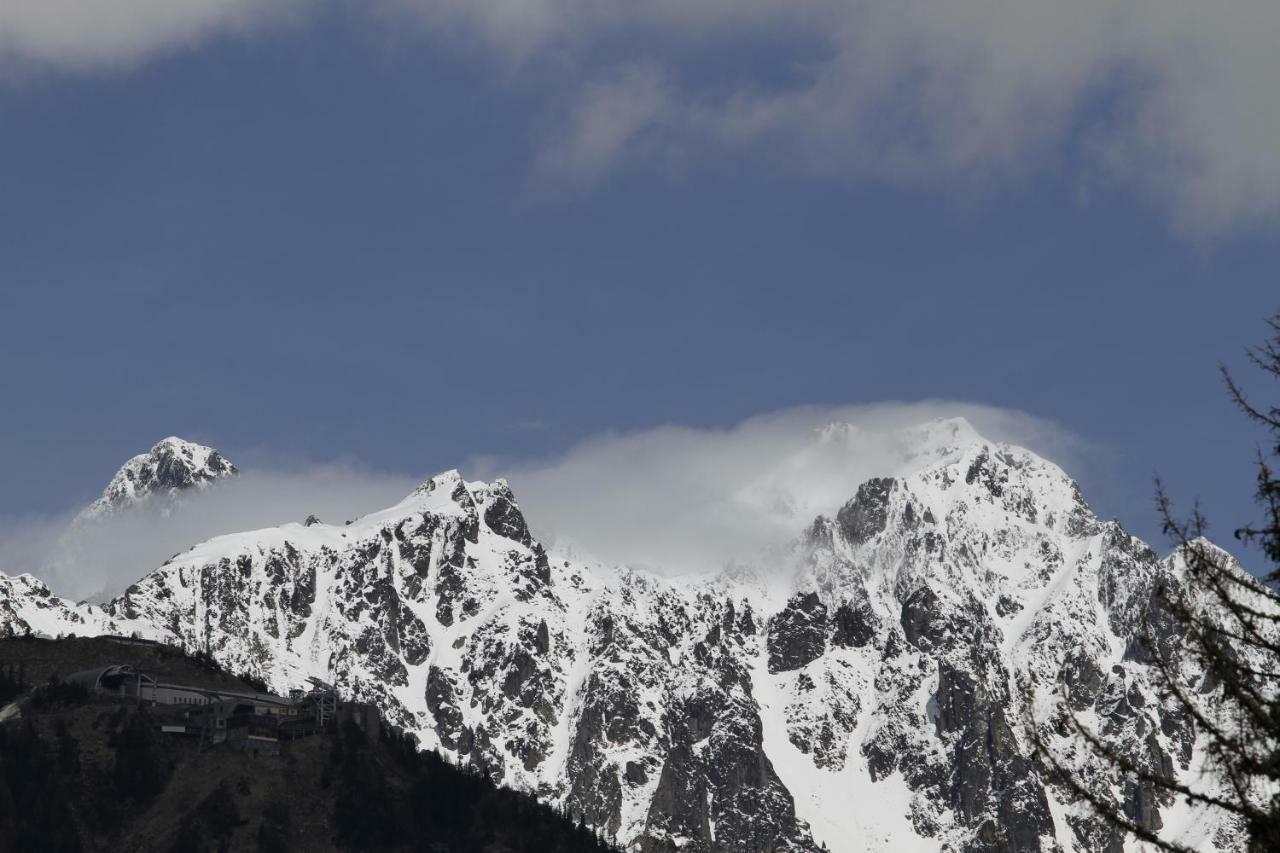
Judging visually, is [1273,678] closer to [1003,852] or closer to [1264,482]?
[1264,482]

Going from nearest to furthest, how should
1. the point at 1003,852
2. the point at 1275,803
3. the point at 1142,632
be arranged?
1. the point at 1275,803
2. the point at 1142,632
3. the point at 1003,852

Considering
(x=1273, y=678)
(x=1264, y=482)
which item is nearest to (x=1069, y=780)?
(x=1273, y=678)

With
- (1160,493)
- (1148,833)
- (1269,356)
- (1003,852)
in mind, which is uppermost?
(1003,852)

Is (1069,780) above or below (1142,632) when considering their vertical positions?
below

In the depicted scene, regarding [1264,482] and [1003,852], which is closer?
[1264,482]

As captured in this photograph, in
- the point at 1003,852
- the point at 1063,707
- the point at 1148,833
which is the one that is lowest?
the point at 1148,833

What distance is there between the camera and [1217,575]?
27.6m

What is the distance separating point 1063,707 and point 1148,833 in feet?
7.90

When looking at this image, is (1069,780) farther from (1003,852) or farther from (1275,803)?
(1003,852)

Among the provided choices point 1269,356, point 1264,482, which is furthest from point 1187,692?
point 1269,356

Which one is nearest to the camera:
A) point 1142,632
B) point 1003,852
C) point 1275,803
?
point 1275,803

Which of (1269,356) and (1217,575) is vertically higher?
(1269,356)

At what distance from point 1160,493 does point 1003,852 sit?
138ft

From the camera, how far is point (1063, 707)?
2778cm
